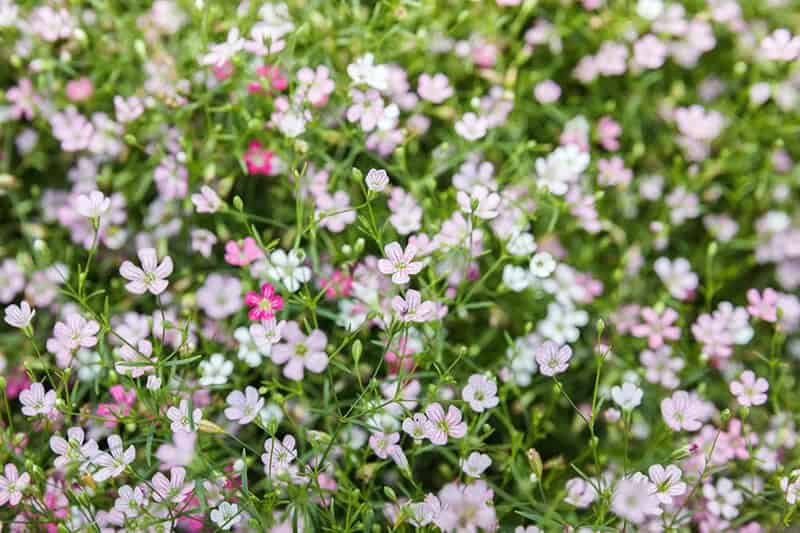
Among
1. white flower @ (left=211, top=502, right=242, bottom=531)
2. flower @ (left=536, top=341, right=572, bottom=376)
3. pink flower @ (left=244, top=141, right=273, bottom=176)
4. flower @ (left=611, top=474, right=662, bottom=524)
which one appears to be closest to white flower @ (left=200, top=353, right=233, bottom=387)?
white flower @ (left=211, top=502, right=242, bottom=531)

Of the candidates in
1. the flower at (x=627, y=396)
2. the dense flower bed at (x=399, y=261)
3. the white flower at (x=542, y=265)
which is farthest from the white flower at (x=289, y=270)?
the flower at (x=627, y=396)

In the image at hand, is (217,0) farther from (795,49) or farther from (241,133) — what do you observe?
(795,49)

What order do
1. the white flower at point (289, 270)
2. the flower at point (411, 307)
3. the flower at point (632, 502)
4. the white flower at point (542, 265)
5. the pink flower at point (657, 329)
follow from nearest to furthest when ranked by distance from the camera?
the flower at point (632, 502), the flower at point (411, 307), the white flower at point (289, 270), the white flower at point (542, 265), the pink flower at point (657, 329)

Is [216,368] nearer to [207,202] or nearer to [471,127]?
[207,202]

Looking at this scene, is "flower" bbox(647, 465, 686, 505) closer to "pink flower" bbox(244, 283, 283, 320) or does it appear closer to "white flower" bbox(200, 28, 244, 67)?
"pink flower" bbox(244, 283, 283, 320)

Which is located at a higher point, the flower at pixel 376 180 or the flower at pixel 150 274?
the flower at pixel 376 180

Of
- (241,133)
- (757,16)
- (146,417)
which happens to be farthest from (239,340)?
(757,16)

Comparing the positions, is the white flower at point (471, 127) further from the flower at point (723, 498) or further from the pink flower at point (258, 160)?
the flower at point (723, 498)
